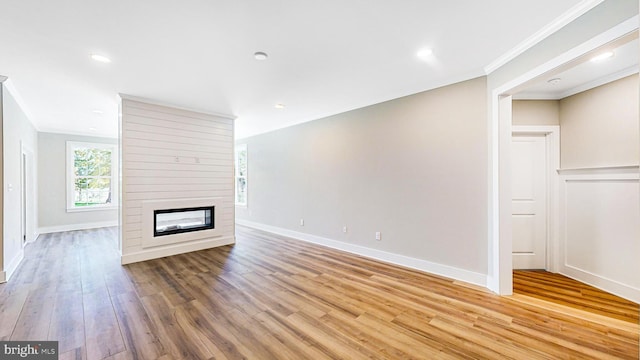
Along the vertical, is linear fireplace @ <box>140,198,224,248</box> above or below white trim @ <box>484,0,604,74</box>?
below

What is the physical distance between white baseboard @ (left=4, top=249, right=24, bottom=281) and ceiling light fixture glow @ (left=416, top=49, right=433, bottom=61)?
5.85 m

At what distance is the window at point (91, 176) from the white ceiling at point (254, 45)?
3.35 metres

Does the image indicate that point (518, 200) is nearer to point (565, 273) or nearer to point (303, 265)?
point (565, 273)

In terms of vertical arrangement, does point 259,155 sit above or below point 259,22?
below

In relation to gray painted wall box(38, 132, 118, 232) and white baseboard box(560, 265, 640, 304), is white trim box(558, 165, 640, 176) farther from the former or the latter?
gray painted wall box(38, 132, 118, 232)

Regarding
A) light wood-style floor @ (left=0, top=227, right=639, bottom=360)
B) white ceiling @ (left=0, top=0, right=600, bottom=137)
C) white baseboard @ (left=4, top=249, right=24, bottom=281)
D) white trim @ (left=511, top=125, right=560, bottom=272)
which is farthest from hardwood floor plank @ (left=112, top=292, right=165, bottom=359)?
white trim @ (left=511, top=125, right=560, bottom=272)

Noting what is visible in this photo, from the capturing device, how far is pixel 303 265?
13.0 ft

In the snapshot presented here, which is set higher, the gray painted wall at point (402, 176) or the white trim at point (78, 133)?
the white trim at point (78, 133)

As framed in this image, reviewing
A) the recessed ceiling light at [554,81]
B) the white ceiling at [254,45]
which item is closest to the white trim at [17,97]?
the white ceiling at [254,45]

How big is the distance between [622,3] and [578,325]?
255cm

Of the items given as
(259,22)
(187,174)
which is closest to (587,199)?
(259,22)

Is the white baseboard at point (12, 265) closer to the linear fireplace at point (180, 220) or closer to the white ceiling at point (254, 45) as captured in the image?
the linear fireplace at point (180, 220)

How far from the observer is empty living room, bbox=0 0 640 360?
81.8 inches

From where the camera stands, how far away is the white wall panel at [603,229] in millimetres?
2994
